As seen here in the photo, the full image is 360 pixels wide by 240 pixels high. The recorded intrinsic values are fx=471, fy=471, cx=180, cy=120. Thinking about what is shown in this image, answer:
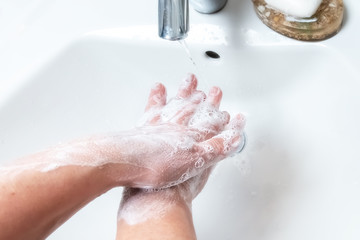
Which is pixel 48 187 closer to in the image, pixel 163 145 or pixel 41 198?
pixel 41 198

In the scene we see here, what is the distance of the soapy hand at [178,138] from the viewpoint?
1.76 feet

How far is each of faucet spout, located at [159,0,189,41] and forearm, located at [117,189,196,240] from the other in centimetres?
19

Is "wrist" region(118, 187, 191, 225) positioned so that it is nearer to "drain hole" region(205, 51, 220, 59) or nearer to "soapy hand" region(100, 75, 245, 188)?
"soapy hand" region(100, 75, 245, 188)

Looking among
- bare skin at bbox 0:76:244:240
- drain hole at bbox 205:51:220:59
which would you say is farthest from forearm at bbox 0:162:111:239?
drain hole at bbox 205:51:220:59

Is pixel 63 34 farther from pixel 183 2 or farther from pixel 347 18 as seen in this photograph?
pixel 347 18

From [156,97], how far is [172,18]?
155 mm

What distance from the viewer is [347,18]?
0.65 meters

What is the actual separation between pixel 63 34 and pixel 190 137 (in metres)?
0.25

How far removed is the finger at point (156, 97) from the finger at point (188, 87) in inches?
0.9

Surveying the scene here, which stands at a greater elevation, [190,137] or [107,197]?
[190,137]

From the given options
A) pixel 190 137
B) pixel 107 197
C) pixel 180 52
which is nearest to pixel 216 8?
pixel 180 52

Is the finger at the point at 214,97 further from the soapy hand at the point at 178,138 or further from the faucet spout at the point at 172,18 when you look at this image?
the faucet spout at the point at 172,18

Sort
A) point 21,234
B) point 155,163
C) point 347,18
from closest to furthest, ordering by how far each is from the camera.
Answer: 1. point 21,234
2. point 155,163
3. point 347,18

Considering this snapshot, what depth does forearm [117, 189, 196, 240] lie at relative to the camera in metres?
0.53
